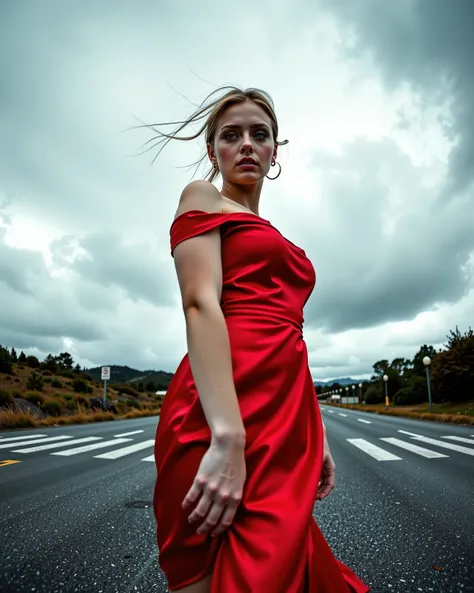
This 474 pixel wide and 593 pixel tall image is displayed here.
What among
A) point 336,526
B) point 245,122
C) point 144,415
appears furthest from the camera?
point 144,415

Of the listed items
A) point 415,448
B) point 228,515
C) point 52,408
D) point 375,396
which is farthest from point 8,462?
point 375,396

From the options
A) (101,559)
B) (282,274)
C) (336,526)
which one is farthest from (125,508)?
(282,274)

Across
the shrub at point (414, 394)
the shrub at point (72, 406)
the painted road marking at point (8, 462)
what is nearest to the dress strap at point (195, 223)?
the painted road marking at point (8, 462)

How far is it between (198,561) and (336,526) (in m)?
2.50

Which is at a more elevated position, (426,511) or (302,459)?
(302,459)

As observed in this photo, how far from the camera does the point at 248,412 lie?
843mm

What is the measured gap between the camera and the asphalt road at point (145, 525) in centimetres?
195

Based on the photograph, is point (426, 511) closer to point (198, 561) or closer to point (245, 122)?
point (198, 561)

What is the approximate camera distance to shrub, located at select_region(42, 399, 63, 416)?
627 inches

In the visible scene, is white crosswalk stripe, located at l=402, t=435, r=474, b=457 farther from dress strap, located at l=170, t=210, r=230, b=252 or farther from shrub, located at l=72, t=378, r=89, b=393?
shrub, located at l=72, t=378, r=89, b=393

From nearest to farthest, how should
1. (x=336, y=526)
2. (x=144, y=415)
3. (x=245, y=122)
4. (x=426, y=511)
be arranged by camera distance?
(x=245, y=122) < (x=336, y=526) < (x=426, y=511) < (x=144, y=415)

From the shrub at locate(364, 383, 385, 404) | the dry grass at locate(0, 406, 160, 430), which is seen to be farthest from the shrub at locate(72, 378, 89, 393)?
the shrub at locate(364, 383, 385, 404)

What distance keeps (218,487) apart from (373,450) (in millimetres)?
7275

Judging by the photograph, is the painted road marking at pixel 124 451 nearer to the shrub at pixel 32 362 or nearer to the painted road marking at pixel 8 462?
the painted road marking at pixel 8 462
